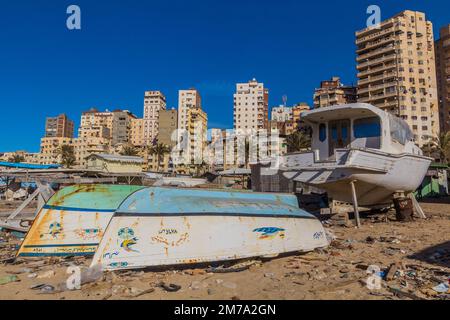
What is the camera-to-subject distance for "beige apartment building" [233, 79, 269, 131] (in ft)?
391

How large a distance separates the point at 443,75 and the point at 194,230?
103220mm

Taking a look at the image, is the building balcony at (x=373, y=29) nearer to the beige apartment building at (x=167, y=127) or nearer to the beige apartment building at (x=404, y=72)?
the beige apartment building at (x=404, y=72)

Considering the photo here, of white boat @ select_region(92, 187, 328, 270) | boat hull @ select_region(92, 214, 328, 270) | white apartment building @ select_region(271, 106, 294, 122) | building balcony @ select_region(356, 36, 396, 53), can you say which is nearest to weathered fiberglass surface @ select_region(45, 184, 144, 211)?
white boat @ select_region(92, 187, 328, 270)

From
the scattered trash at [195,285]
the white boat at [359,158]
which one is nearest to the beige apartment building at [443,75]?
the white boat at [359,158]

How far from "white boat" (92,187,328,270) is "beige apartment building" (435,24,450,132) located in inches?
3305

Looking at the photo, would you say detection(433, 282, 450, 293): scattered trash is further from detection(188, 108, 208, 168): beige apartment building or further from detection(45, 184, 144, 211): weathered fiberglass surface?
detection(188, 108, 208, 168): beige apartment building

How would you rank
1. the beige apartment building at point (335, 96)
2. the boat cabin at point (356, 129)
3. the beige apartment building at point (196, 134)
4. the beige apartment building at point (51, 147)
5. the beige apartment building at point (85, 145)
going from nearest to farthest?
the boat cabin at point (356, 129) → the beige apartment building at point (335, 96) → the beige apartment building at point (196, 134) → the beige apartment building at point (85, 145) → the beige apartment building at point (51, 147)

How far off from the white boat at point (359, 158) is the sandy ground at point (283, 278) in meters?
3.38

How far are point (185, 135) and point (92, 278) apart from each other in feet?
316

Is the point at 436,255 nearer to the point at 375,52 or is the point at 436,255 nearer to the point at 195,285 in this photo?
the point at 195,285

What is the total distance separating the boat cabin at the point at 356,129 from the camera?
11906mm

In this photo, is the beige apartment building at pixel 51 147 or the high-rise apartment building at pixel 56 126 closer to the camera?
the beige apartment building at pixel 51 147
